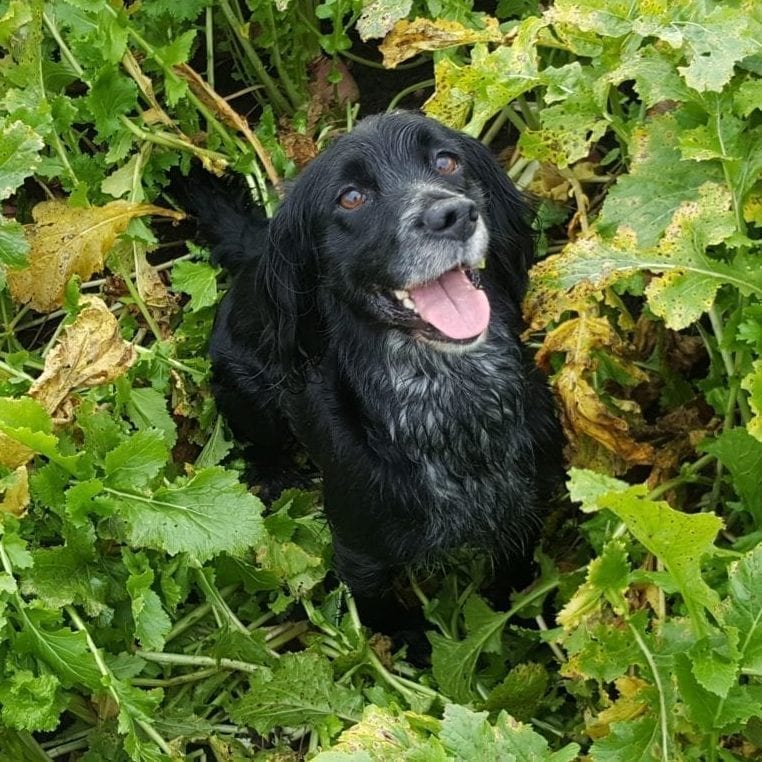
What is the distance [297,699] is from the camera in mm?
3465

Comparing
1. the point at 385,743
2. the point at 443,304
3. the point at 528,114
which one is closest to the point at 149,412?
A: the point at 443,304

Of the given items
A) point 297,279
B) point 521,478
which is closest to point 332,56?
point 297,279

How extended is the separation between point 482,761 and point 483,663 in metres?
1.45

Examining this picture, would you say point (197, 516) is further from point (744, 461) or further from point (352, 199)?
point (744, 461)

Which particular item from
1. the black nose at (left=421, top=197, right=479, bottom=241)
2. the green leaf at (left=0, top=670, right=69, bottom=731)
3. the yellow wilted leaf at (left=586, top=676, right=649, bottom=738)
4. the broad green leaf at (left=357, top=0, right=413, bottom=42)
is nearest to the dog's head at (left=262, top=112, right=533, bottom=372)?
the black nose at (left=421, top=197, right=479, bottom=241)

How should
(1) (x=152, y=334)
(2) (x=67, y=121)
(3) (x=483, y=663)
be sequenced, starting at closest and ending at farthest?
(3) (x=483, y=663)
(2) (x=67, y=121)
(1) (x=152, y=334)

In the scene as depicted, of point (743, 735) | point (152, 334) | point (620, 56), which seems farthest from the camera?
point (152, 334)

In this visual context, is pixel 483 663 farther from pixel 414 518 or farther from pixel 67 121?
pixel 67 121

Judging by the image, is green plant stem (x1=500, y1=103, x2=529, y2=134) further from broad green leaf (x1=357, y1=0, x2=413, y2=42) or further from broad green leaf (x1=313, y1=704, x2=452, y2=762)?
broad green leaf (x1=313, y1=704, x2=452, y2=762)

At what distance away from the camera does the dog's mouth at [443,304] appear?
3.09 metres

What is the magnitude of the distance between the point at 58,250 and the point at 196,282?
0.52 m

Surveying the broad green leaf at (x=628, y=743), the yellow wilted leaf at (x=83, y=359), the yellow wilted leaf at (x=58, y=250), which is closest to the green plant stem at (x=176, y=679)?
the yellow wilted leaf at (x=83, y=359)

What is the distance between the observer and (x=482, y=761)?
2.34 m

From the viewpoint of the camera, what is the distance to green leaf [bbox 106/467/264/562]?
3.15 metres
